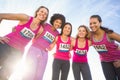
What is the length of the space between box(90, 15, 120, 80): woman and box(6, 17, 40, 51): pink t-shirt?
6.32 ft

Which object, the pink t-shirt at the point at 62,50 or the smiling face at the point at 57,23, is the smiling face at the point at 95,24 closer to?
the smiling face at the point at 57,23

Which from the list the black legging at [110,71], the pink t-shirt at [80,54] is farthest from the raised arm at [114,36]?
the pink t-shirt at [80,54]

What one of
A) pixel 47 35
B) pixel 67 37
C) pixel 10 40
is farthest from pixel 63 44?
pixel 10 40

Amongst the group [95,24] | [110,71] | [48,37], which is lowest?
[110,71]

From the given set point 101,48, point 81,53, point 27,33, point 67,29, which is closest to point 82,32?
point 67,29

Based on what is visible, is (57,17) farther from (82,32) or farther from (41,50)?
(41,50)

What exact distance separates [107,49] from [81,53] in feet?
3.60

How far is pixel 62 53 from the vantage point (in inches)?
283

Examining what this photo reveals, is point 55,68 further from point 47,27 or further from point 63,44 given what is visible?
point 47,27

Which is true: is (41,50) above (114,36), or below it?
below

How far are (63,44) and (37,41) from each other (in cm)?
111

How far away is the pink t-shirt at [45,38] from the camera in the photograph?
21.3 ft

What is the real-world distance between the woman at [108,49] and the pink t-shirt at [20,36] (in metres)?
1.93

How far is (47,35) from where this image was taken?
6.66 m
